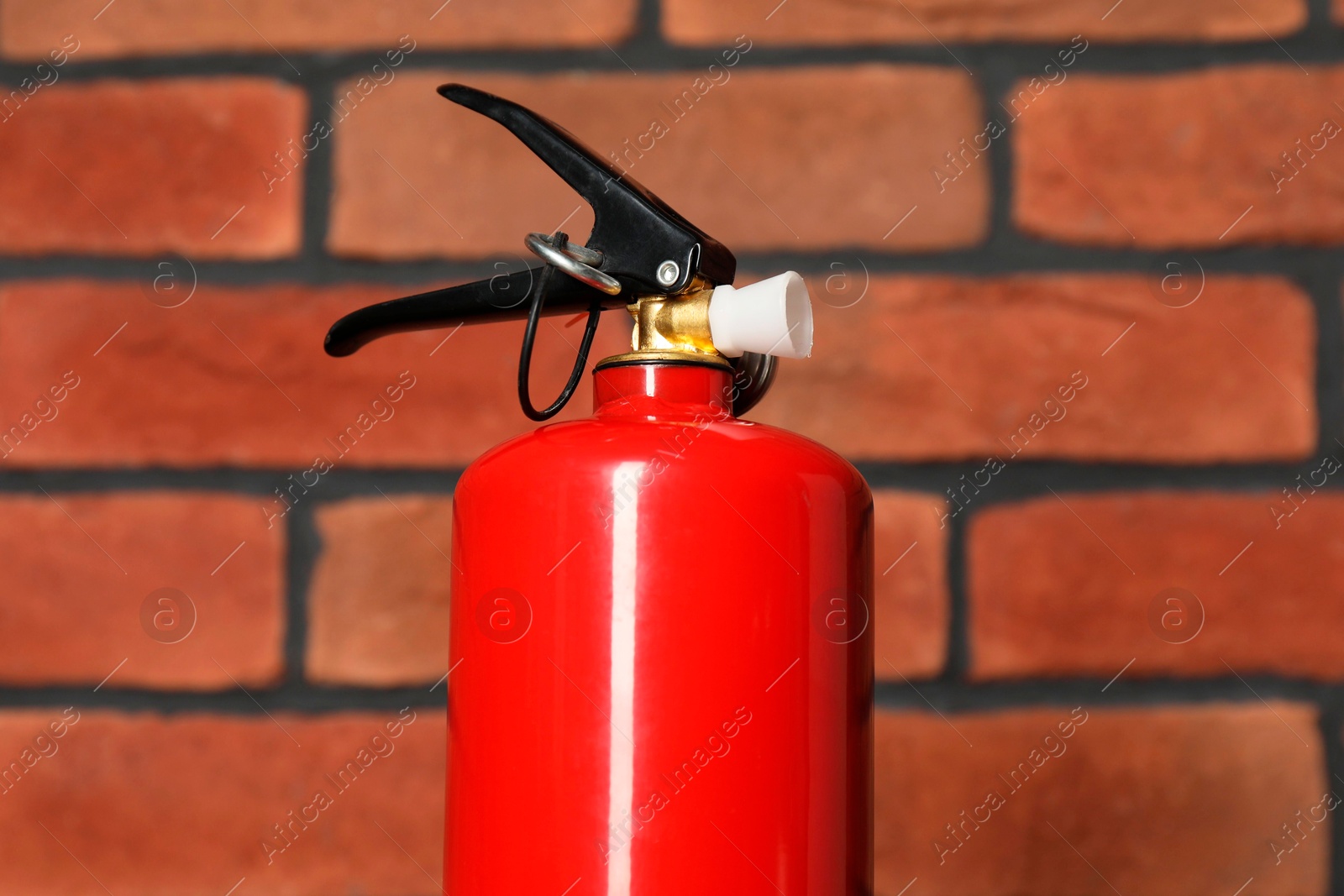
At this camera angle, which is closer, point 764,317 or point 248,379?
point 764,317

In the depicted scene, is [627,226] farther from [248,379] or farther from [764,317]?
[248,379]

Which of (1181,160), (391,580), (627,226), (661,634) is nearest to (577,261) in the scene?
(627,226)

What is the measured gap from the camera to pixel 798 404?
0.52 metres

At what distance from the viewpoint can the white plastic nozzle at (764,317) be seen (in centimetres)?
34

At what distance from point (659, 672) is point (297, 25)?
1.40 ft

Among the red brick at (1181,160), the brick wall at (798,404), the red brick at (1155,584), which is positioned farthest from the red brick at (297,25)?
the red brick at (1155,584)

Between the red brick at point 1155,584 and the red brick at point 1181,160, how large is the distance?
140 millimetres

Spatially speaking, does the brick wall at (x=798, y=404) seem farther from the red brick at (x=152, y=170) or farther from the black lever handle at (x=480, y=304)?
the black lever handle at (x=480, y=304)

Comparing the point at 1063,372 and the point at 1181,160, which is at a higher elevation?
the point at 1181,160

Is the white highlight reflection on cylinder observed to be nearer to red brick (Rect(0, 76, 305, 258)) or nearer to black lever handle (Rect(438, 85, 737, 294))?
black lever handle (Rect(438, 85, 737, 294))

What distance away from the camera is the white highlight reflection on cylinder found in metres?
0.32

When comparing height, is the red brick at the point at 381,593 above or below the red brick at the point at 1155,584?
below

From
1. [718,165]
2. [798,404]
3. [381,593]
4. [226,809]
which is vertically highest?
[718,165]

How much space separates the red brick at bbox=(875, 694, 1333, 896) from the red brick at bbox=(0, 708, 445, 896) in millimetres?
239
